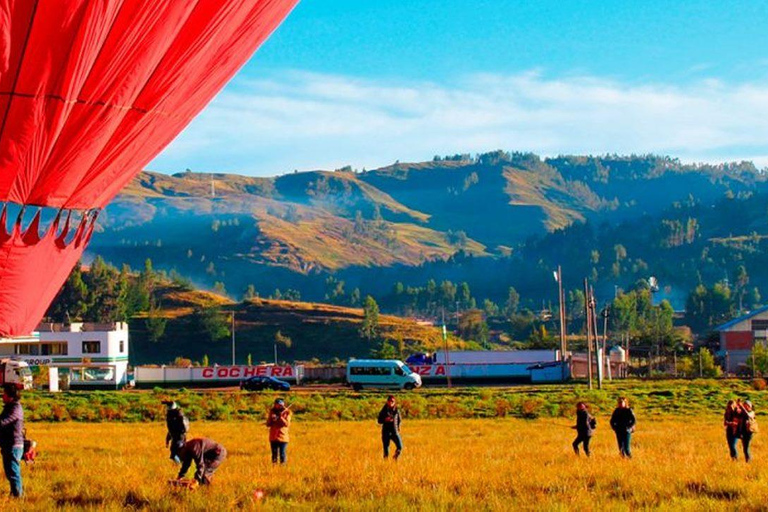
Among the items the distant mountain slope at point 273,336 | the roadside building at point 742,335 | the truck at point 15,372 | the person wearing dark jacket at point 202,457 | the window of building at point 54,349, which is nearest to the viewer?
the person wearing dark jacket at point 202,457

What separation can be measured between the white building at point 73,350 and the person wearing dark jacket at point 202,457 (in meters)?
63.7

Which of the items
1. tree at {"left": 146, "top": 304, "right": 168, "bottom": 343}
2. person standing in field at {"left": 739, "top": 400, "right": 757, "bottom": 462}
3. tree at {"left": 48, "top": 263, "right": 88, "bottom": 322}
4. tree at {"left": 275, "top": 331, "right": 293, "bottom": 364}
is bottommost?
person standing in field at {"left": 739, "top": 400, "right": 757, "bottom": 462}

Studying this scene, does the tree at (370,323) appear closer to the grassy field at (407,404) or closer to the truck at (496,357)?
the truck at (496,357)

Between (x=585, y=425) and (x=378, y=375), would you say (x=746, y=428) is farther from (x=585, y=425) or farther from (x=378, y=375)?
(x=378, y=375)

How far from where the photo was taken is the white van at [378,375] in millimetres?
68438

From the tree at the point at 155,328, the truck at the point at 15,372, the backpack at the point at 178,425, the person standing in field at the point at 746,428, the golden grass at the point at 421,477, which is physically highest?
the tree at the point at 155,328

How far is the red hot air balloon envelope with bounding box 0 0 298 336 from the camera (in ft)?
41.1

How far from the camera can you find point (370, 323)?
16662cm

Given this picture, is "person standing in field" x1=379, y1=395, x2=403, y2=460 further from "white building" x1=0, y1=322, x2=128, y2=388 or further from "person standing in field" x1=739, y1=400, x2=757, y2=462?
"white building" x1=0, y1=322, x2=128, y2=388

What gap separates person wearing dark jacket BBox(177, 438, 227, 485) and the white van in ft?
166

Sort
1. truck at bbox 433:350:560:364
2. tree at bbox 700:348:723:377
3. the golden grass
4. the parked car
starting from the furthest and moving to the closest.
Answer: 1. tree at bbox 700:348:723:377
2. truck at bbox 433:350:560:364
3. the parked car
4. the golden grass

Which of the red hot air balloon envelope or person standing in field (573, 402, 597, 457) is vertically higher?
the red hot air balloon envelope

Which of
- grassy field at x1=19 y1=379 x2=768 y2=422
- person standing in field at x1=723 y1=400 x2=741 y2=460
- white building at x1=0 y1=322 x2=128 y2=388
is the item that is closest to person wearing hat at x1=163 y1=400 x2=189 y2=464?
person standing in field at x1=723 y1=400 x2=741 y2=460

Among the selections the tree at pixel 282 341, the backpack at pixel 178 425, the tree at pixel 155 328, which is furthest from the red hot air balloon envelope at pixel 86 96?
the tree at pixel 155 328
